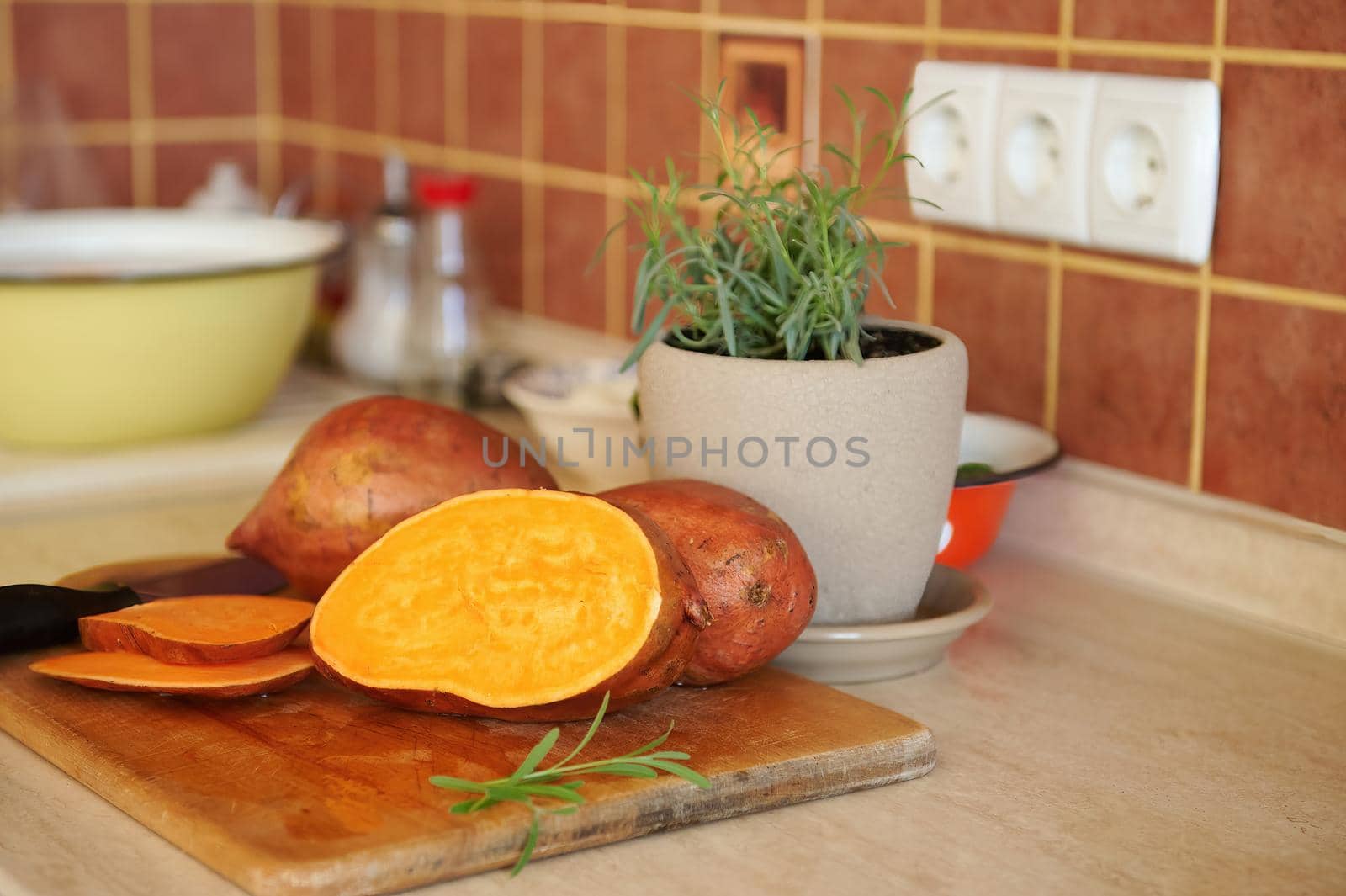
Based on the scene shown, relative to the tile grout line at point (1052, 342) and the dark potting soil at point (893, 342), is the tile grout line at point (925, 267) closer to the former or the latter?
Result: the tile grout line at point (1052, 342)

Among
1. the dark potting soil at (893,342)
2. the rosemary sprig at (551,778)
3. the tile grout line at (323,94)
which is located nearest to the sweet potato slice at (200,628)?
the rosemary sprig at (551,778)

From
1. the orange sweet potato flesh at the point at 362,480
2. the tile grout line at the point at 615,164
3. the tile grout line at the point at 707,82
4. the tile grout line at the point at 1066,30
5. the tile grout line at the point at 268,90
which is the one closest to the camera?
the orange sweet potato flesh at the point at 362,480

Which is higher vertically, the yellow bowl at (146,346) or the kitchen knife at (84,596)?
the yellow bowl at (146,346)

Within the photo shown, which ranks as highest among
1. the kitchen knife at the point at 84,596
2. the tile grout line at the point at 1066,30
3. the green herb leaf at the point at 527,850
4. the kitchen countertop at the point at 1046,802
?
the tile grout line at the point at 1066,30

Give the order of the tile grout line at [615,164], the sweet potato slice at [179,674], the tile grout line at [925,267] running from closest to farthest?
the sweet potato slice at [179,674] → the tile grout line at [925,267] → the tile grout line at [615,164]

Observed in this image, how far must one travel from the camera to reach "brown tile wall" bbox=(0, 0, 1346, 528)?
880 millimetres

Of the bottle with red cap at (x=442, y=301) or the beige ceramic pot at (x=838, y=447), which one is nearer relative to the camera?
the beige ceramic pot at (x=838, y=447)

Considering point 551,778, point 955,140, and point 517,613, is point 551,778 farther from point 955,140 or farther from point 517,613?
point 955,140

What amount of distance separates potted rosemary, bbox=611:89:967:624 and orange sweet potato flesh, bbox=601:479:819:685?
0.04 m

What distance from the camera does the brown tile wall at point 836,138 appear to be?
0.88 metres

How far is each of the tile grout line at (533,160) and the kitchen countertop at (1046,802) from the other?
2.17ft

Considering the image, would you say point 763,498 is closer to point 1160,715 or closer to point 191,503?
point 1160,715

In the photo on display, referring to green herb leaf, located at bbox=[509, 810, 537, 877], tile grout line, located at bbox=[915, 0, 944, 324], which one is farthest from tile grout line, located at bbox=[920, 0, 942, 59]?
green herb leaf, located at bbox=[509, 810, 537, 877]

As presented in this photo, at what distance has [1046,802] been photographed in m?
0.69
